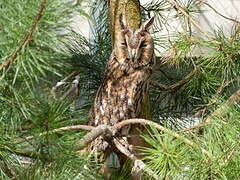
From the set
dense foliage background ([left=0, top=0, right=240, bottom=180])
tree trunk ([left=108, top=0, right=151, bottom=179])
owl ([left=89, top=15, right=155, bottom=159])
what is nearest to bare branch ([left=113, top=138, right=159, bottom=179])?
dense foliage background ([left=0, top=0, right=240, bottom=180])

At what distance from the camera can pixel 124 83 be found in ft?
6.03

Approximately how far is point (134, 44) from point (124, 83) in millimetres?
145

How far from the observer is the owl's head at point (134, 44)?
1.71 metres

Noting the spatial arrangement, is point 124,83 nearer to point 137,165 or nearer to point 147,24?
point 147,24

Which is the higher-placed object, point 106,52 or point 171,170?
point 106,52

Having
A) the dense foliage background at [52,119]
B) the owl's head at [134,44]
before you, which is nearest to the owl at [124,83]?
the owl's head at [134,44]

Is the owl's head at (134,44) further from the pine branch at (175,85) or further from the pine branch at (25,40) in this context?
the pine branch at (25,40)

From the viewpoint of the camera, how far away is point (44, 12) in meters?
0.89

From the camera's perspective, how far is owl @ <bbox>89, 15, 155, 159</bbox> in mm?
1786

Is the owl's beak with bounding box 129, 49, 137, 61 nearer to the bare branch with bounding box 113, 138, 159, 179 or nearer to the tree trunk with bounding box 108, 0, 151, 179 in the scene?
the tree trunk with bounding box 108, 0, 151, 179

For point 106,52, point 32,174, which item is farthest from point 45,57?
point 106,52

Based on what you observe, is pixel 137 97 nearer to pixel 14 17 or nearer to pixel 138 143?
pixel 138 143

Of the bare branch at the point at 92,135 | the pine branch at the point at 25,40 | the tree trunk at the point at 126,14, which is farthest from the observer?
the tree trunk at the point at 126,14

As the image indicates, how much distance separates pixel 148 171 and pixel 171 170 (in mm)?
97
